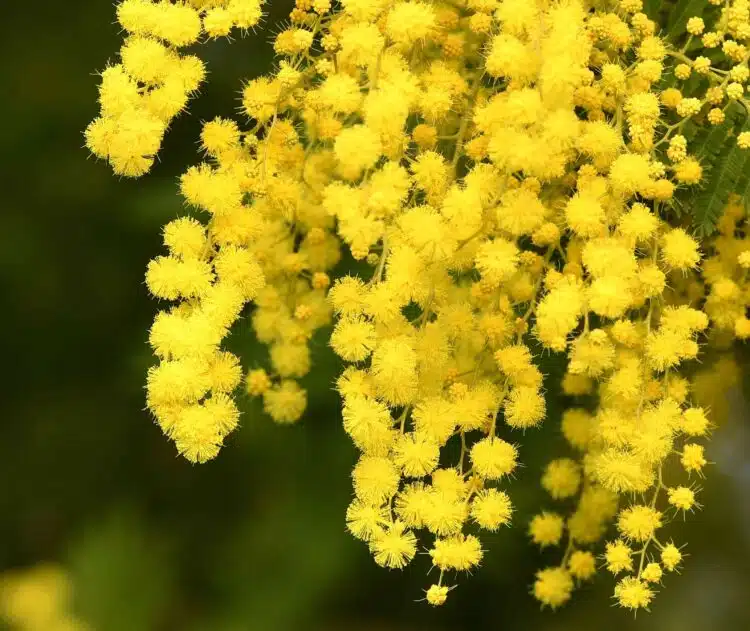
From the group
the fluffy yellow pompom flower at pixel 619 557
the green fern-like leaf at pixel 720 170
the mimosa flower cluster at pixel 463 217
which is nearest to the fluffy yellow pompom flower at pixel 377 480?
the mimosa flower cluster at pixel 463 217

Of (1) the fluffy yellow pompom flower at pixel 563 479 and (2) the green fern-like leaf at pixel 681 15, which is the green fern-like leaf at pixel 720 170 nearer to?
(2) the green fern-like leaf at pixel 681 15

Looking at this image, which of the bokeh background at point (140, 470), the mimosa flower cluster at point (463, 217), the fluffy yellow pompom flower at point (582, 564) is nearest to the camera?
the mimosa flower cluster at point (463, 217)

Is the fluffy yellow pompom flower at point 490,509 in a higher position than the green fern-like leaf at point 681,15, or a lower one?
lower

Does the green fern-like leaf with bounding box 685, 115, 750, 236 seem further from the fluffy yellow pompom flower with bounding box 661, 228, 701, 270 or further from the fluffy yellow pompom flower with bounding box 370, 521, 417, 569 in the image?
the fluffy yellow pompom flower with bounding box 370, 521, 417, 569

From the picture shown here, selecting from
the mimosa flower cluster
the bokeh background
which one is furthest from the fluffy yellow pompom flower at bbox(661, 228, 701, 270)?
the bokeh background

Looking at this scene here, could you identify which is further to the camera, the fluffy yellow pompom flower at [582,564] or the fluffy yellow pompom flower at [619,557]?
the fluffy yellow pompom flower at [582,564]

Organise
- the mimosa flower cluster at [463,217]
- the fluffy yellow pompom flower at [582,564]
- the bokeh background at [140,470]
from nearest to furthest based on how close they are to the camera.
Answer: the mimosa flower cluster at [463,217] → the fluffy yellow pompom flower at [582,564] → the bokeh background at [140,470]

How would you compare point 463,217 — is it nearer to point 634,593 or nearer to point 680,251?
point 680,251

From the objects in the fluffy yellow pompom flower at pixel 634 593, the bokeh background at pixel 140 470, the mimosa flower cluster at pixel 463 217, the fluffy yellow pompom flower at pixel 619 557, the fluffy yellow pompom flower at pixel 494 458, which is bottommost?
the bokeh background at pixel 140 470
